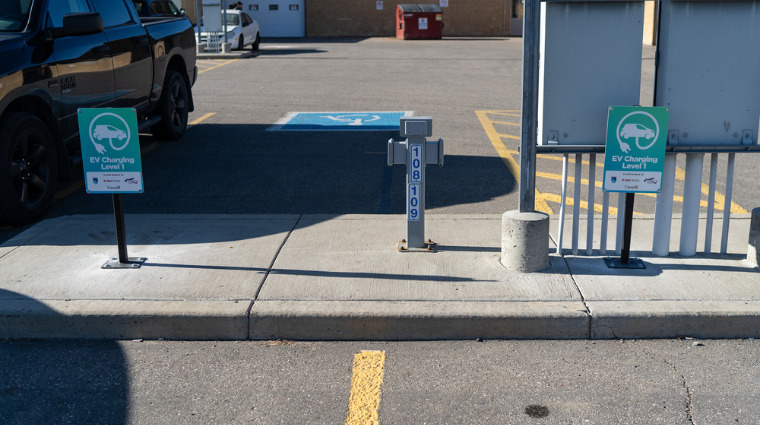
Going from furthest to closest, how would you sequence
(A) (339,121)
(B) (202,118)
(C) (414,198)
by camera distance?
1. (B) (202,118)
2. (A) (339,121)
3. (C) (414,198)

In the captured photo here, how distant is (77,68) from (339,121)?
5.34 meters

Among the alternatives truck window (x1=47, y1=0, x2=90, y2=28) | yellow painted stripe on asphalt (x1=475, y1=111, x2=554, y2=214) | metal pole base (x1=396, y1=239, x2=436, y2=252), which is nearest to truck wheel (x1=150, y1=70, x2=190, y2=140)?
truck window (x1=47, y1=0, x2=90, y2=28)

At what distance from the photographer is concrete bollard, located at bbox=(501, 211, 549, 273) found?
16.3ft

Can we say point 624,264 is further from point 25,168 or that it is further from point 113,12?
point 113,12

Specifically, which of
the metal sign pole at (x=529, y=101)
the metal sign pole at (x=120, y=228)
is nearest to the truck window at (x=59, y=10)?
the metal sign pole at (x=120, y=228)

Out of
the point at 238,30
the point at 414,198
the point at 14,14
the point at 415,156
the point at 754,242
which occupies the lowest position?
the point at 754,242

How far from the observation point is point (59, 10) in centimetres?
698

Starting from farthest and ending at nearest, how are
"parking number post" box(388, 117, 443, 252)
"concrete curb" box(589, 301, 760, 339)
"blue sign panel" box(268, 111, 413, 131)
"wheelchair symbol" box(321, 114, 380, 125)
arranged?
"wheelchair symbol" box(321, 114, 380, 125) < "blue sign panel" box(268, 111, 413, 131) < "parking number post" box(388, 117, 443, 252) < "concrete curb" box(589, 301, 760, 339)

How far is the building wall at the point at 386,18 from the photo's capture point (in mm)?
42312

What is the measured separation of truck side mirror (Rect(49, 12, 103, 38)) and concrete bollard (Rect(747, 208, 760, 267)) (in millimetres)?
5603

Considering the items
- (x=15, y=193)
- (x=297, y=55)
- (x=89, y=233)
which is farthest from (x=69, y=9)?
(x=297, y=55)

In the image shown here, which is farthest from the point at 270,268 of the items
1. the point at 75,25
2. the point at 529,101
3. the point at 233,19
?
the point at 233,19

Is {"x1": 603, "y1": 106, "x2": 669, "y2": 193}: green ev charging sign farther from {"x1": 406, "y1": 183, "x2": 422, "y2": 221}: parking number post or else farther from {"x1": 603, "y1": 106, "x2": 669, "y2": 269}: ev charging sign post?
{"x1": 406, "y1": 183, "x2": 422, "y2": 221}: parking number post

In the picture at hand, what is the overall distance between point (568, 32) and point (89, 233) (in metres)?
3.89
